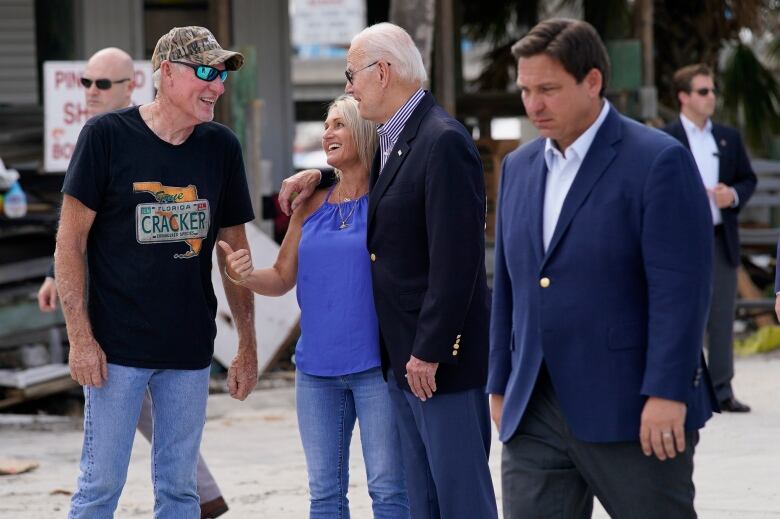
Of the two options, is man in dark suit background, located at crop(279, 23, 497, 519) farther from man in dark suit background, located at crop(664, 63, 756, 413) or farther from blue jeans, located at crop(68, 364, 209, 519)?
man in dark suit background, located at crop(664, 63, 756, 413)

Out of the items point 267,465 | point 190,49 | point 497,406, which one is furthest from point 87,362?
point 267,465

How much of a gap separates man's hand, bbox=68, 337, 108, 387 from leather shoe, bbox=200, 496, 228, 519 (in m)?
1.36

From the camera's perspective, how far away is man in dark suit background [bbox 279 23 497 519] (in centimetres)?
412

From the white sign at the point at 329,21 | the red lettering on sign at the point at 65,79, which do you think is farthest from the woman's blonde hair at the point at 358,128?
the white sign at the point at 329,21

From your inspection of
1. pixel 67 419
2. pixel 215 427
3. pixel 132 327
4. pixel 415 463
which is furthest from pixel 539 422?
pixel 67 419

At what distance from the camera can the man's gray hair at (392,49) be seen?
4328 mm

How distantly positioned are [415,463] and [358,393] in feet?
1.14

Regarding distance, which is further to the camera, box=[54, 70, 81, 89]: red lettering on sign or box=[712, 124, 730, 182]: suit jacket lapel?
box=[54, 70, 81, 89]: red lettering on sign

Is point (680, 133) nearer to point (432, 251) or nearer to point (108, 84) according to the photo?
point (108, 84)

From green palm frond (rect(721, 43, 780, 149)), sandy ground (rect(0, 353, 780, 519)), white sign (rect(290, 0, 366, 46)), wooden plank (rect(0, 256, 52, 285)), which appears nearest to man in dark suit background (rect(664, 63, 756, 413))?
sandy ground (rect(0, 353, 780, 519))

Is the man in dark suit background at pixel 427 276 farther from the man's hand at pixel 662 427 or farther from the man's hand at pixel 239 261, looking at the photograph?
the man's hand at pixel 662 427

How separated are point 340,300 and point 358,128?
21.9 inches

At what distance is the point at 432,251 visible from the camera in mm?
4133

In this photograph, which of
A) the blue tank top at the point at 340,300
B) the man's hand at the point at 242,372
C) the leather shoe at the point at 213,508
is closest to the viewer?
the blue tank top at the point at 340,300
